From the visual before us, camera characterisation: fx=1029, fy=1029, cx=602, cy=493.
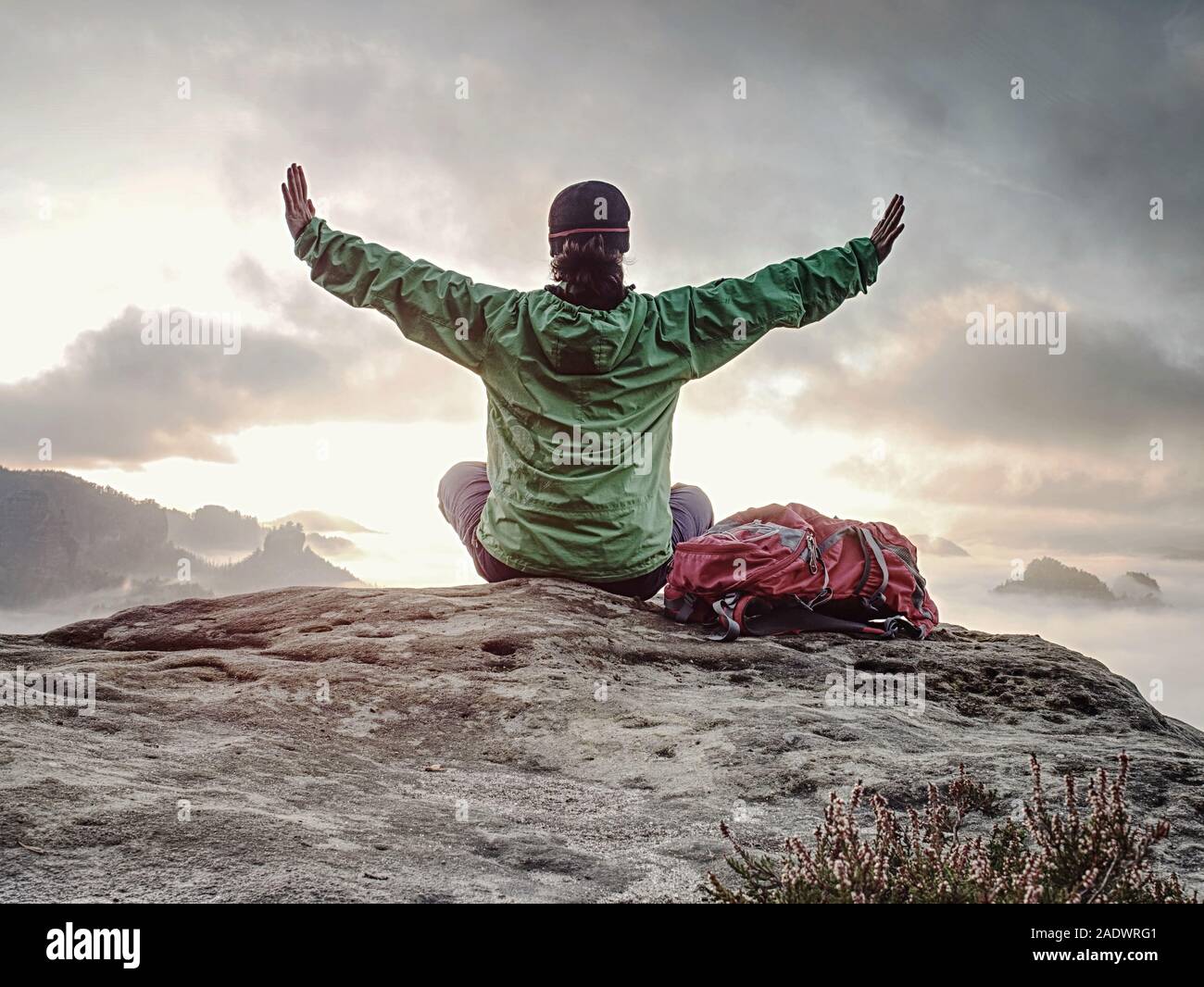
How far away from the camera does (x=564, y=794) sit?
4.14m

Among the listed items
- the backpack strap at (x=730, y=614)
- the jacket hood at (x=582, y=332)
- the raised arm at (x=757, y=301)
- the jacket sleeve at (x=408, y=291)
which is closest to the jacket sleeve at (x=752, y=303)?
the raised arm at (x=757, y=301)

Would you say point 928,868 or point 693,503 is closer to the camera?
point 928,868

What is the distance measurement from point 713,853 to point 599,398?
3.76 m

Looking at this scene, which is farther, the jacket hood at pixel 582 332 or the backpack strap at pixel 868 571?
the backpack strap at pixel 868 571

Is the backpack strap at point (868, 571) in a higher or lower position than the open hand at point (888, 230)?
lower

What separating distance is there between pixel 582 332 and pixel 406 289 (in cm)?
115

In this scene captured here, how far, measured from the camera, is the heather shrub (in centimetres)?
261

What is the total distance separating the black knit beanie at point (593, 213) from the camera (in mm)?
6359

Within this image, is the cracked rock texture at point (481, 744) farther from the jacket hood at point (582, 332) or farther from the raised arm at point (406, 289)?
the raised arm at point (406, 289)

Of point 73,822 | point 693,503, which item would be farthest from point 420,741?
point 693,503

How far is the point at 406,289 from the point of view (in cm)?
646

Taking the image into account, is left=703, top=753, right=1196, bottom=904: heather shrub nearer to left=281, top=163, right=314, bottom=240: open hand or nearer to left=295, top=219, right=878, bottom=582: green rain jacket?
left=295, top=219, right=878, bottom=582: green rain jacket

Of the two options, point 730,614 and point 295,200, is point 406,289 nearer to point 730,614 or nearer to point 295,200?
point 295,200
